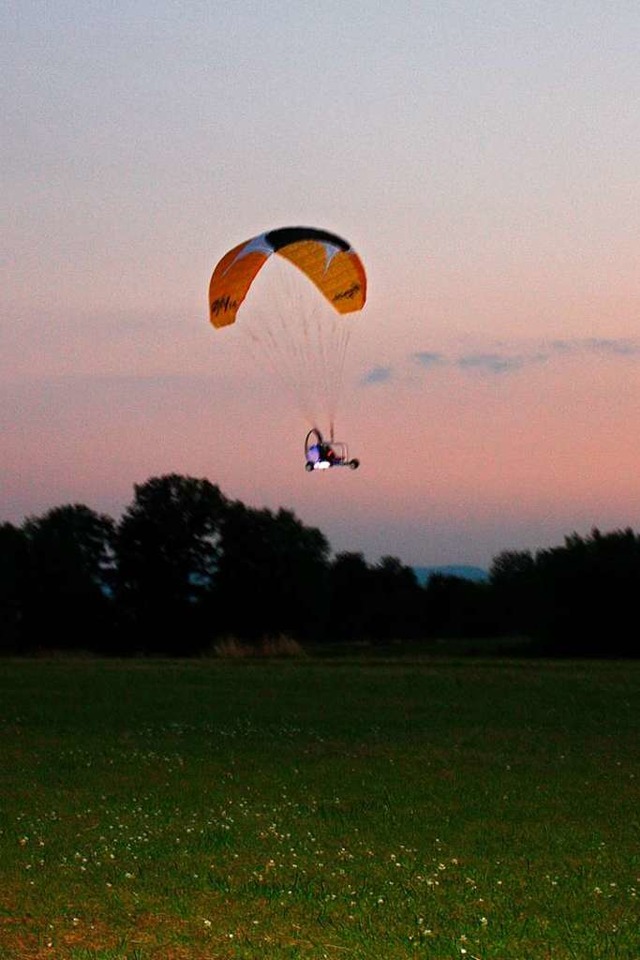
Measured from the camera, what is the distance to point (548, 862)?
13.9 meters

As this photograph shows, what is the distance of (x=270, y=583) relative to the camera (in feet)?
293

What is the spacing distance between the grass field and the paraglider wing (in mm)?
8208

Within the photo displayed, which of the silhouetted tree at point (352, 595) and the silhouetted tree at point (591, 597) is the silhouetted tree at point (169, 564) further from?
the silhouetted tree at point (591, 597)

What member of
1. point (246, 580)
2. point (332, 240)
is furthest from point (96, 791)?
point (246, 580)

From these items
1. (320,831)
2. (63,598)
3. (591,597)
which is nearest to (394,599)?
(63,598)

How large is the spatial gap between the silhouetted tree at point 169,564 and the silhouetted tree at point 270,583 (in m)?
1.33

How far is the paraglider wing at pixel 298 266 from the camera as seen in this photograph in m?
27.0

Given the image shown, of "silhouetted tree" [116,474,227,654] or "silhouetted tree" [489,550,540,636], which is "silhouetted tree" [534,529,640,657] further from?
"silhouetted tree" [116,474,227,654]

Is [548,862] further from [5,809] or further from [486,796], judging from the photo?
[5,809]

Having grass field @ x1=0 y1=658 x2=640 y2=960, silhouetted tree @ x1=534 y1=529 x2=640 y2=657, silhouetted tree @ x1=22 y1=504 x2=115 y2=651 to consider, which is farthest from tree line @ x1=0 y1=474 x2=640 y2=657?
grass field @ x1=0 y1=658 x2=640 y2=960

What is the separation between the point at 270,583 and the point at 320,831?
73.8 metres

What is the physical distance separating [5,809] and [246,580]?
7221 cm

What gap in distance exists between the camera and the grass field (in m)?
11.1

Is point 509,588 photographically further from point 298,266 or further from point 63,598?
point 298,266
